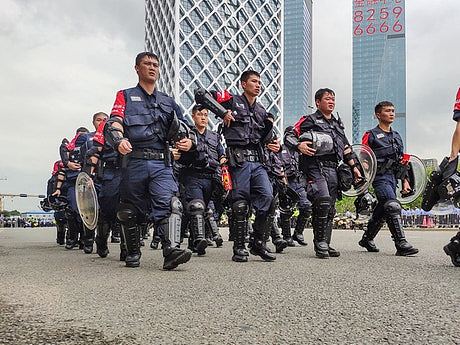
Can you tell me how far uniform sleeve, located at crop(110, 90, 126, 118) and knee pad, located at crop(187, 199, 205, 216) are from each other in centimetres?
178

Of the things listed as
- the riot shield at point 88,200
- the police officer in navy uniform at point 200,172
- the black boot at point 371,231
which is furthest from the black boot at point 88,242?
the black boot at point 371,231

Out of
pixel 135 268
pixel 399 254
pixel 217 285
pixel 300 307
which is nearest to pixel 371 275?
pixel 217 285

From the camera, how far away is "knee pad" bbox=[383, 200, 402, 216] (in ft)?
22.1

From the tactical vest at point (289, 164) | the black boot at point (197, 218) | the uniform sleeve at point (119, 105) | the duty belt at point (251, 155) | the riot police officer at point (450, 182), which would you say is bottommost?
the black boot at point (197, 218)

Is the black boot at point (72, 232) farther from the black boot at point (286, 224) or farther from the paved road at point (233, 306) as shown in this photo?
the paved road at point (233, 306)

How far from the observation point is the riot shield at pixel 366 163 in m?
6.95

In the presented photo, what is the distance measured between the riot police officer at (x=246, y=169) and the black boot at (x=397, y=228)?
1659mm

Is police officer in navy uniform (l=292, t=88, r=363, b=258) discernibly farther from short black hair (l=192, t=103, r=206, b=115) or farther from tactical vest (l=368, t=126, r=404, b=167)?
short black hair (l=192, t=103, r=206, b=115)

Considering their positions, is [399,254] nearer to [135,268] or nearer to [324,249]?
[324,249]

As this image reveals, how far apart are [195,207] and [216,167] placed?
0.91 meters

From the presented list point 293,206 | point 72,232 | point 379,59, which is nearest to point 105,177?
point 72,232

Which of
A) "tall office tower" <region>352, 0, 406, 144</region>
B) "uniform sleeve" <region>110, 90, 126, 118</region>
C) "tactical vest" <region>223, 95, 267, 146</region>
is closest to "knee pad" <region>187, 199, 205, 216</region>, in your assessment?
"tactical vest" <region>223, 95, 267, 146</region>

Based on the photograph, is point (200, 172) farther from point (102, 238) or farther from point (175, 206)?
point (175, 206)

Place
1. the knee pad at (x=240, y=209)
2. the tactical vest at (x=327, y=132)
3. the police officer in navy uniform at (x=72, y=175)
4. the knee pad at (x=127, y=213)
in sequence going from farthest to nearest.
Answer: the police officer in navy uniform at (x=72, y=175) → the tactical vest at (x=327, y=132) → the knee pad at (x=240, y=209) → the knee pad at (x=127, y=213)
